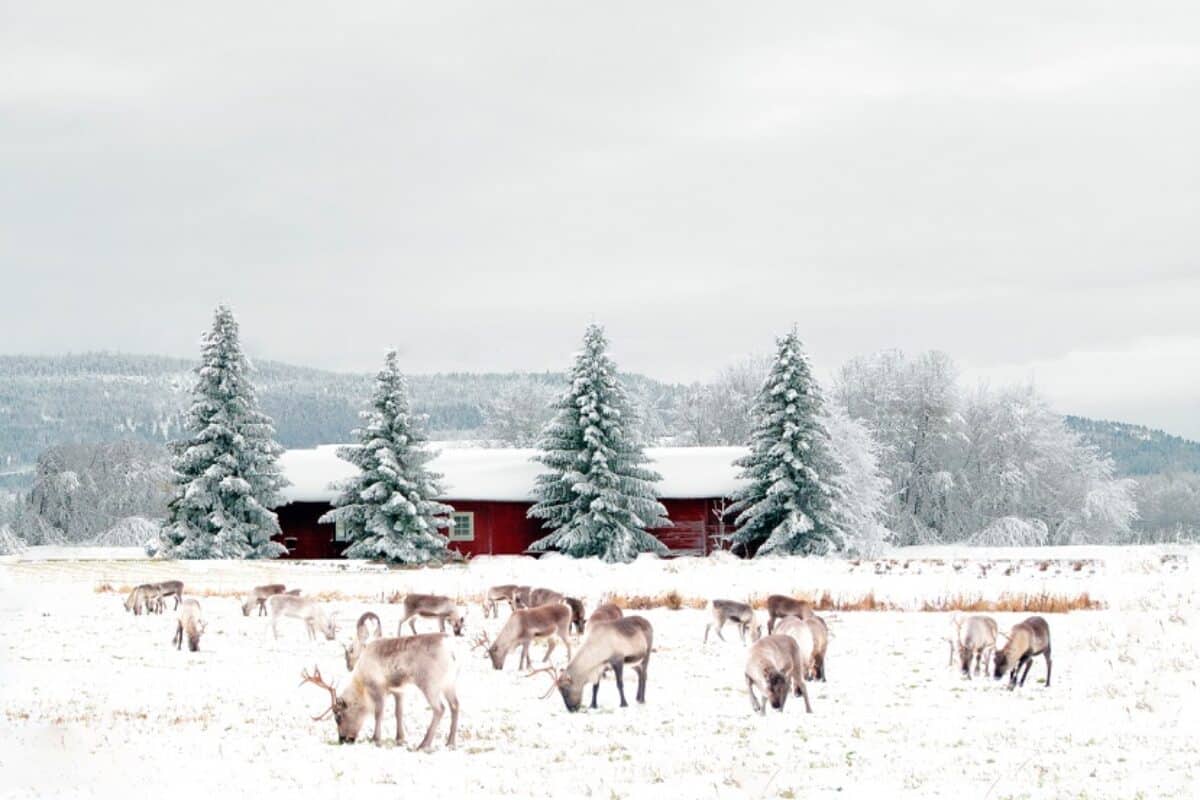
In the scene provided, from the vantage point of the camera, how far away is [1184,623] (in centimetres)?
2227

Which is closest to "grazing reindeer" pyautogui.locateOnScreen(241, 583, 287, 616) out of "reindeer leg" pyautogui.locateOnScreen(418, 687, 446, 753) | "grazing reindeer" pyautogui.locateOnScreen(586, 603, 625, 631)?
"grazing reindeer" pyautogui.locateOnScreen(586, 603, 625, 631)

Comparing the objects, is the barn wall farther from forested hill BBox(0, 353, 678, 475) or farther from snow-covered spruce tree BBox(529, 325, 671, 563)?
forested hill BBox(0, 353, 678, 475)

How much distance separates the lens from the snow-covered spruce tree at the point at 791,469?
4925 cm

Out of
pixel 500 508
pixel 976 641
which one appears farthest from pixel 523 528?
pixel 976 641

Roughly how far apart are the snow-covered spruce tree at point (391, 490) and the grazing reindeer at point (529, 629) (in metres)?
31.3

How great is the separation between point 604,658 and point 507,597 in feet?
30.7

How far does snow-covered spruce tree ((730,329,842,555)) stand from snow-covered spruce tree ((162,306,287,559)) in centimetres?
1929

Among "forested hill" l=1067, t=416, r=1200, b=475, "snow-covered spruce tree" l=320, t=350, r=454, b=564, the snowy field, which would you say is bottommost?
the snowy field

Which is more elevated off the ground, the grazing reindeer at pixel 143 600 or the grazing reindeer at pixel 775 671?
the grazing reindeer at pixel 775 671

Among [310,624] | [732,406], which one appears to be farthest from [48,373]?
[310,624]

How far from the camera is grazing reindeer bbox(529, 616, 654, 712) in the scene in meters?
14.6

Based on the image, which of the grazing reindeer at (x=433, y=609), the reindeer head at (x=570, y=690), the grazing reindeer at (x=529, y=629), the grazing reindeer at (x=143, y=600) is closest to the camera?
the reindeer head at (x=570, y=690)

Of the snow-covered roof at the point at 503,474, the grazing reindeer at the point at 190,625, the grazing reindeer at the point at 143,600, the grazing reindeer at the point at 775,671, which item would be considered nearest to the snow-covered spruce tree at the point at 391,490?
the snow-covered roof at the point at 503,474

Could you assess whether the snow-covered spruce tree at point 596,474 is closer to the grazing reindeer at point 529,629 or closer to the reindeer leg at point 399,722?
the grazing reindeer at point 529,629
